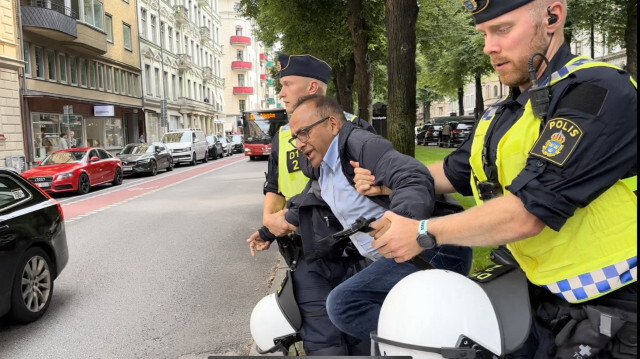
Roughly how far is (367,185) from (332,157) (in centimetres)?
31

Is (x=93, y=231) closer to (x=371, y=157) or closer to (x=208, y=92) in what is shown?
(x=371, y=157)

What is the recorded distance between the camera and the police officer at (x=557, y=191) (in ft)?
→ 4.30

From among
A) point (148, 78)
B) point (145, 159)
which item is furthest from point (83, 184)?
point (148, 78)

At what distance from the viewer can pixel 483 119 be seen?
1.84 m

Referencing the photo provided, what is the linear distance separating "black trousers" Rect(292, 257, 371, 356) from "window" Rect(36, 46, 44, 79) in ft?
87.3

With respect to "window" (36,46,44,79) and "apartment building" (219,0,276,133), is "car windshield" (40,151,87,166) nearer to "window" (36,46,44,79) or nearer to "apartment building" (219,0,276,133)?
"window" (36,46,44,79)

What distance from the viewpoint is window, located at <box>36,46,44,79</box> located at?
25.1m

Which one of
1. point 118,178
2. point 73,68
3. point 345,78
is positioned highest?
point 73,68

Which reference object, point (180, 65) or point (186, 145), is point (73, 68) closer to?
point (186, 145)

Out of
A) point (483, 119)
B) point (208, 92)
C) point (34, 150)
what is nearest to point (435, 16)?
point (34, 150)

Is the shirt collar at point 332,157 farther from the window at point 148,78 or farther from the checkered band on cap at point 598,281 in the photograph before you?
the window at point 148,78

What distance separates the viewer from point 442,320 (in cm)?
148

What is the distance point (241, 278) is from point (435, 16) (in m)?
20.1

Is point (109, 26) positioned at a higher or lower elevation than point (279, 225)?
higher
